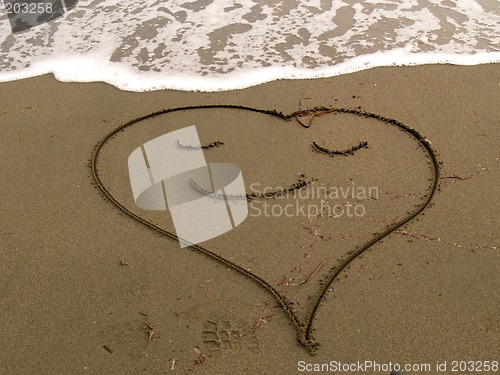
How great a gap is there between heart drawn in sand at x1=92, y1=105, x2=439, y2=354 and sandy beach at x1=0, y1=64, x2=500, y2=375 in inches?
0.6

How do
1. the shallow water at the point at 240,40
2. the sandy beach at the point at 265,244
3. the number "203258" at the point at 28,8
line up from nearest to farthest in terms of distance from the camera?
1. the sandy beach at the point at 265,244
2. the shallow water at the point at 240,40
3. the number "203258" at the point at 28,8

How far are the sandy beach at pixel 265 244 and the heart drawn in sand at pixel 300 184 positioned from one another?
0.01 metres

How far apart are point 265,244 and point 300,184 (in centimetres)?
61

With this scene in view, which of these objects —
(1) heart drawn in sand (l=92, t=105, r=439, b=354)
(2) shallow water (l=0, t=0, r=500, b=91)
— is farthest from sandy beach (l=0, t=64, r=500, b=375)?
(2) shallow water (l=0, t=0, r=500, b=91)

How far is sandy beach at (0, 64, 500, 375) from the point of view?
2.87m

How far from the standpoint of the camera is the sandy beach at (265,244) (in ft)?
9.41

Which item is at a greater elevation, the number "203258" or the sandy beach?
the number "203258"

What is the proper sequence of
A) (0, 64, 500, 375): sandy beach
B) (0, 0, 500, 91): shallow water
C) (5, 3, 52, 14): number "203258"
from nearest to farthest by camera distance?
1. (0, 64, 500, 375): sandy beach
2. (0, 0, 500, 91): shallow water
3. (5, 3, 52, 14): number "203258"

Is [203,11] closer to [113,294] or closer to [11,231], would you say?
[11,231]

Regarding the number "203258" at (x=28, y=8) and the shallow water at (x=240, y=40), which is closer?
the shallow water at (x=240, y=40)

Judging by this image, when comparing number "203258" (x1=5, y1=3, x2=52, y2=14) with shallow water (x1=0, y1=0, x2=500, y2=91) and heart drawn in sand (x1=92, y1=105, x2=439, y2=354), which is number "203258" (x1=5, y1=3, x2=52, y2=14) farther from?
heart drawn in sand (x1=92, y1=105, x2=439, y2=354)

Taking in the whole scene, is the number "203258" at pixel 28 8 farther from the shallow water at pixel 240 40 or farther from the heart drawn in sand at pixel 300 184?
the heart drawn in sand at pixel 300 184

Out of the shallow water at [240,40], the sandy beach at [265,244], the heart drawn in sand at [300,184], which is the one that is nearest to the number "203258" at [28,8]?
the shallow water at [240,40]

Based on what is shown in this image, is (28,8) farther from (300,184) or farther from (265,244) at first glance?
(265,244)
